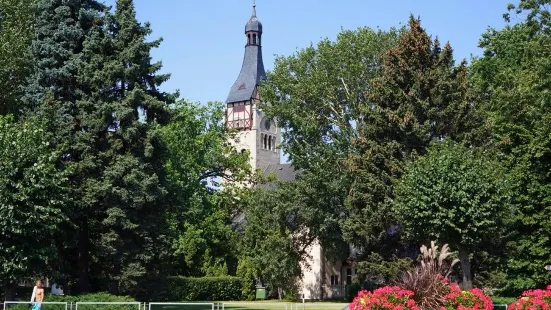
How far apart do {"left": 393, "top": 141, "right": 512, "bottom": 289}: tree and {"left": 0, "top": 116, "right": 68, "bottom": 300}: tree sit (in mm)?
14231

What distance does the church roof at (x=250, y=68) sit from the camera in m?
96.1

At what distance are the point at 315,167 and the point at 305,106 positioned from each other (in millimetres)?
4656

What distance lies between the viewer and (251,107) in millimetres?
96750

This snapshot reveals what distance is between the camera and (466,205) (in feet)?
97.9

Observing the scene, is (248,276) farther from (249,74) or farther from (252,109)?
(249,74)

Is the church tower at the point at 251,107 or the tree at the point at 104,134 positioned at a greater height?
the church tower at the point at 251,107

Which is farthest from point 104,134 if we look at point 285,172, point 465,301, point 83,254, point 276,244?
point 285,172

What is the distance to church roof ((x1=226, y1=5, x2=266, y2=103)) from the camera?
96125 mm

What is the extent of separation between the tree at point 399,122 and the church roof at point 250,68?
196 feet

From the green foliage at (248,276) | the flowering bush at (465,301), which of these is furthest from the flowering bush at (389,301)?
the green foliage at (248,276)

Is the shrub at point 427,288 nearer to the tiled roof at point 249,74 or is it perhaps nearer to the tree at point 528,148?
the tree at point 528,148

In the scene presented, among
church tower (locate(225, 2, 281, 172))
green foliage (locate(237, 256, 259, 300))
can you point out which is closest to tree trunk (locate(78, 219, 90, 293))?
green foliage (locate(237, 256, 259, 300))

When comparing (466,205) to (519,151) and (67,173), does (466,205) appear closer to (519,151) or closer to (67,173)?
(519,151)

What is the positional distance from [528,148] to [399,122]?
6.07 m
